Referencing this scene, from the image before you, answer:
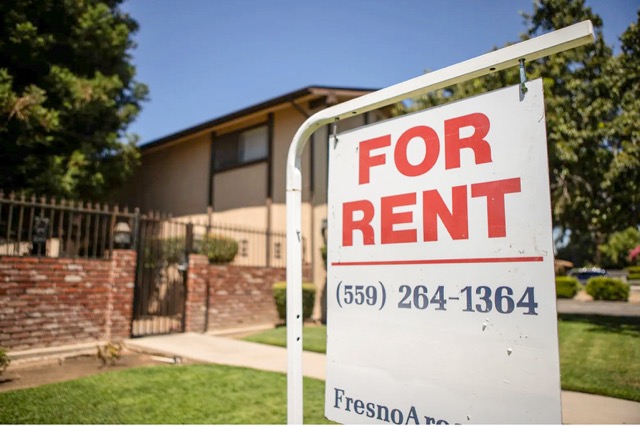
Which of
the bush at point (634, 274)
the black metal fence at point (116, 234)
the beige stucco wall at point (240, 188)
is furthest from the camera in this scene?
the bush at point (634, 274)

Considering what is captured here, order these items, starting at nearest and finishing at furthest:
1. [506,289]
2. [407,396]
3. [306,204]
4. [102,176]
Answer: [506,289] → [407,396] → [102,176] → [306,204]

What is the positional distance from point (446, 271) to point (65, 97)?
11.5 metres

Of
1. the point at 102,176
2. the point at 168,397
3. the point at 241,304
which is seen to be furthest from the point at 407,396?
the point at 102,176

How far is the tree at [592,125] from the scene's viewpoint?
32.8ft

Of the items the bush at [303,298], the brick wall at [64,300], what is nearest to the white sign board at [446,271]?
the brick wall at [64,300]

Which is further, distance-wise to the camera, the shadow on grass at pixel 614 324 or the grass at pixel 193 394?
the shadow on grass at pixel 614 324

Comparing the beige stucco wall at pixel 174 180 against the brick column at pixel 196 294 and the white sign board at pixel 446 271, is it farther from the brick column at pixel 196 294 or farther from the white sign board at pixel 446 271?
the white sign board at pixel 446 271

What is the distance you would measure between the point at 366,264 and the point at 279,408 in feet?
10.6

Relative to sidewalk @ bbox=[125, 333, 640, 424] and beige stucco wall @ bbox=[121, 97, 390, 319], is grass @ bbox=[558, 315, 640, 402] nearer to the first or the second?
sidewalk @ bbox=[125, 333, 640, 424]

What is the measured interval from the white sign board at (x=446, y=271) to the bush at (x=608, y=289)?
1000 inches

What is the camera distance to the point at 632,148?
376 inches

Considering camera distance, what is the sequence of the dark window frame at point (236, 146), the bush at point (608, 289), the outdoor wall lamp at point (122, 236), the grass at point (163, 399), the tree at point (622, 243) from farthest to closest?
the tree at point (622, 243)
the bush at point (608, 289)
the dark window frame at point (236, 146)
the outdoor wall lamp at point (122, 236)
the grass at point (163, 399)

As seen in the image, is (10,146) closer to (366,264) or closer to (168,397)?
(168,397)

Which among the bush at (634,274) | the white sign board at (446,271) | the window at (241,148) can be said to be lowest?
the bush at (634,274)
